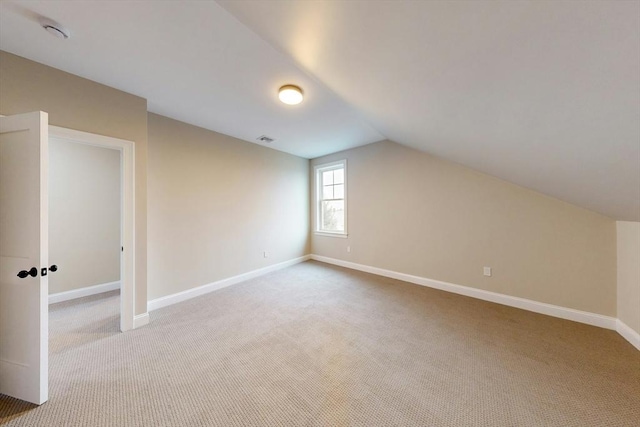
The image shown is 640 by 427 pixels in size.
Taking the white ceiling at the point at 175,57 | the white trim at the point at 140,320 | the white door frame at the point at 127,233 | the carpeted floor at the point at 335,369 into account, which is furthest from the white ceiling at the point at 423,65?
the white trim at the point at 140,320

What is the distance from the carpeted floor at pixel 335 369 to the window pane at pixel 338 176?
2.80 metres

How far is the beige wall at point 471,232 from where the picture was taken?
2.49 meters

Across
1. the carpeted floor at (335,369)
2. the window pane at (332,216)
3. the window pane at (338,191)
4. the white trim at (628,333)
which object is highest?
the window pane at (338,191)

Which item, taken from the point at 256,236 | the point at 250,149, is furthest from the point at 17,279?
the point at 250,149

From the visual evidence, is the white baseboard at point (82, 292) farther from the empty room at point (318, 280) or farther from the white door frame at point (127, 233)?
the white door frame at point (127, 233)

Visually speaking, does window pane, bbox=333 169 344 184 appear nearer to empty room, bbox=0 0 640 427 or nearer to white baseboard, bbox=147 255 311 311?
empty room, bbox=0 0 640 427

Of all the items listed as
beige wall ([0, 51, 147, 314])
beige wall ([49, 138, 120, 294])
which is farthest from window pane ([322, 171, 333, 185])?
beige wall ([49, 138, 120, 294])

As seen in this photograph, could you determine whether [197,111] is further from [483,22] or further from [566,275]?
[566,275]

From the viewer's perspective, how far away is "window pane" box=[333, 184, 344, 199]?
488 centimetres

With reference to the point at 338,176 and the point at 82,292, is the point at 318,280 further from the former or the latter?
the point at 82,292

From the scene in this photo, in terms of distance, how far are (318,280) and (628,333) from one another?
3.45 metres

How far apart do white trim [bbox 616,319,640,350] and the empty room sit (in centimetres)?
2

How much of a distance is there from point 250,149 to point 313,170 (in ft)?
5.44

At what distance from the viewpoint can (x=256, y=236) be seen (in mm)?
4207
